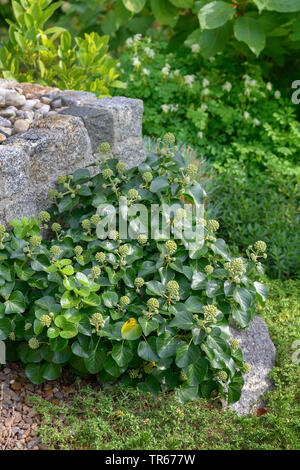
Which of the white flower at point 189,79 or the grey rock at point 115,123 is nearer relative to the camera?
the grey rock at point 115,123

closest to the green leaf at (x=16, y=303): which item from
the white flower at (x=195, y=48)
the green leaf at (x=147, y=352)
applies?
the green leaf at (x=147, y=352)

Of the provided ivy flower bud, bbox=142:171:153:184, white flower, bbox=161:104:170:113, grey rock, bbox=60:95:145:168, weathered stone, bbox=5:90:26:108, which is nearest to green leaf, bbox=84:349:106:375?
ivy flower bud, bbox=142:171:153:184

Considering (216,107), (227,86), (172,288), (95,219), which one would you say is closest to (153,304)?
(172,288)

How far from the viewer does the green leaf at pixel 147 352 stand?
2283mm

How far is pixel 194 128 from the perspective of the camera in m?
4.49

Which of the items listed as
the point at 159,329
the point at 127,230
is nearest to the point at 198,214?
the point at 127,230

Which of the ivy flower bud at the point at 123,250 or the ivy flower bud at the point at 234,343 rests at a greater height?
the ivy flower bud at the point at 123,250

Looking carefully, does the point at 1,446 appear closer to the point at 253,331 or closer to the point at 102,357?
the point at 102,357

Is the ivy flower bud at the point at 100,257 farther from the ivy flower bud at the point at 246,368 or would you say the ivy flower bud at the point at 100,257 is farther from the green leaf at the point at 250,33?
the green leaf at the point at 250,33

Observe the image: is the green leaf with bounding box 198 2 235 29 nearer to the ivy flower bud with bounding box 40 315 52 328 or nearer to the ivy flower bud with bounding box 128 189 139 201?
the ivy flower bud with bounding box 128 189 139 201

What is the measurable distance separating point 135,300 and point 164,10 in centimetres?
313

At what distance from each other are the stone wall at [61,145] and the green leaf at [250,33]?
1277 millimetres

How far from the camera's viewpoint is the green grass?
212 cm

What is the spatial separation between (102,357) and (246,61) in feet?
11.6
